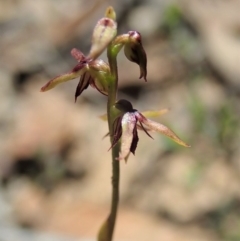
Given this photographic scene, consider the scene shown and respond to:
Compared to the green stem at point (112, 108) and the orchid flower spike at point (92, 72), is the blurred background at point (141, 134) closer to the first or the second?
the green stem at point (112, 108)

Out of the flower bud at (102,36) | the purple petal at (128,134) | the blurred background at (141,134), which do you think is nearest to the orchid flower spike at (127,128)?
the purple petal at (128,134)

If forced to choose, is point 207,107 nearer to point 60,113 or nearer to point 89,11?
point 60,113

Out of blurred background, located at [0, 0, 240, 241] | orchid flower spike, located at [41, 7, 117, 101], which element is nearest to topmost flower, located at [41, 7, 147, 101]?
orchid flower spike, located at [41, 7, 117, 101]

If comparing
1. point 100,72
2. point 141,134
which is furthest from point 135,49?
point 141,134

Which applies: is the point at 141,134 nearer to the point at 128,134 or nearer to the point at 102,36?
the point at 128,134

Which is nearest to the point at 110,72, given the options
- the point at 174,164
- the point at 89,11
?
the point at 174,164
